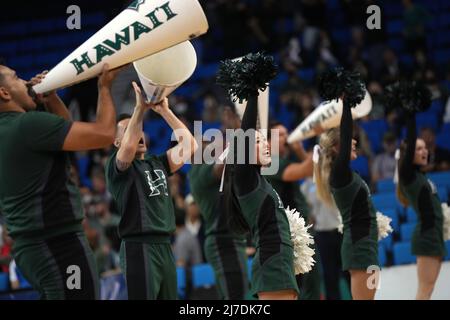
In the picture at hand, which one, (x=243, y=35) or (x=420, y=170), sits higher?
(x=243, y=35)

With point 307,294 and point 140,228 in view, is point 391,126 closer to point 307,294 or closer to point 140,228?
point 307,294

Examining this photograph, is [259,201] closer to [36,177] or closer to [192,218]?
[36,177]

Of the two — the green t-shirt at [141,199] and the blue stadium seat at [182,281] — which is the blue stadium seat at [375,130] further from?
the green t-shirt at [141,199]

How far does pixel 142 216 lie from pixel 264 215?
0.78 metres

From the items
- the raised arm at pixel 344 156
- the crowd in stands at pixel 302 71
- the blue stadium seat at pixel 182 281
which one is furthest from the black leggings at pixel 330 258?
the raised arm at pixel 344 156

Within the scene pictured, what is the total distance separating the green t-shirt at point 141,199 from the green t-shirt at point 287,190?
145 centimetres

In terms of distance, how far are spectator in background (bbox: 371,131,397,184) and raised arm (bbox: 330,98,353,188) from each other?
4.64 meters

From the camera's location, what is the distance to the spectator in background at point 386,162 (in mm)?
10398

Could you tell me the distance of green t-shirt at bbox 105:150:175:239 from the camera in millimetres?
5257

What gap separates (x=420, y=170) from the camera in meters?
6.96

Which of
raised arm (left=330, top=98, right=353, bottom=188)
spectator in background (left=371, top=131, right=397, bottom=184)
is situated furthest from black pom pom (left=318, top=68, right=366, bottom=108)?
spectator in background (left=371, top=131, right=397, bottom=184)

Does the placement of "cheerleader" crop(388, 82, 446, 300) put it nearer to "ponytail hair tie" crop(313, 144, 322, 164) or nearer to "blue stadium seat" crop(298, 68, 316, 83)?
"ponytail hair tie" crop(313, 144, 322, 164)

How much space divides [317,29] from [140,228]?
8.98 metres

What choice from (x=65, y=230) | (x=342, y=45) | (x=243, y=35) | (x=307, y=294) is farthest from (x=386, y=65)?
(x=65, y=230)
